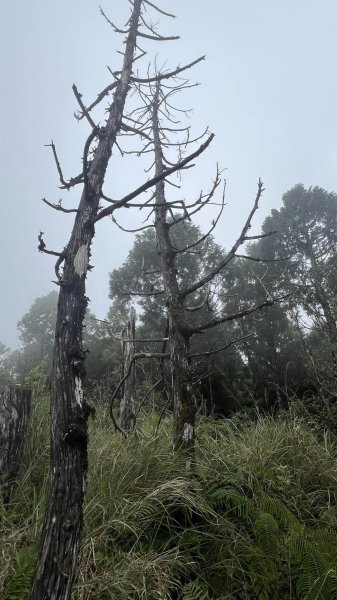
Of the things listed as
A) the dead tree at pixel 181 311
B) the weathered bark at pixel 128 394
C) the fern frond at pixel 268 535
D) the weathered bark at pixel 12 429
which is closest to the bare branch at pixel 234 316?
the dead tree at pixel 181 311

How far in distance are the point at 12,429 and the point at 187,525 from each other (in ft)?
6.42

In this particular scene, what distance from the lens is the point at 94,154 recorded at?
2441mm

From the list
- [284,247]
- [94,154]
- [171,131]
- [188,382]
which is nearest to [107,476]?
[188,382]

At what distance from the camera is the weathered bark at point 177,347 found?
3.32 metres

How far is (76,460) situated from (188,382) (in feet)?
6.54

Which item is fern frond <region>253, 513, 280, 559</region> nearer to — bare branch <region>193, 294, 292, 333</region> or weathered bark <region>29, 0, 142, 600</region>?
weathered bark <region>29, 0, 142, 600</region>

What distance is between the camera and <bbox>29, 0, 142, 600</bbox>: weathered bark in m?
1.42

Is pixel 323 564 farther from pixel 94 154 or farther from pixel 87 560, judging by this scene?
pixel 94 154

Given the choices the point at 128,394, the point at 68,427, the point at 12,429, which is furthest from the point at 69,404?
the point at 128,394

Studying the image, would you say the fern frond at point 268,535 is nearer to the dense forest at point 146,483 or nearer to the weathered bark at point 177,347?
the dense forest at point 146,483

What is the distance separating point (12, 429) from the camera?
3.45m

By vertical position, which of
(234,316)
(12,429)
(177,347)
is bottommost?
(12,429)

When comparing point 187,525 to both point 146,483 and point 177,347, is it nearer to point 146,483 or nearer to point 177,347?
point 146,483

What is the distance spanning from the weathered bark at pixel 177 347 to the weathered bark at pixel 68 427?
1.21 meters
